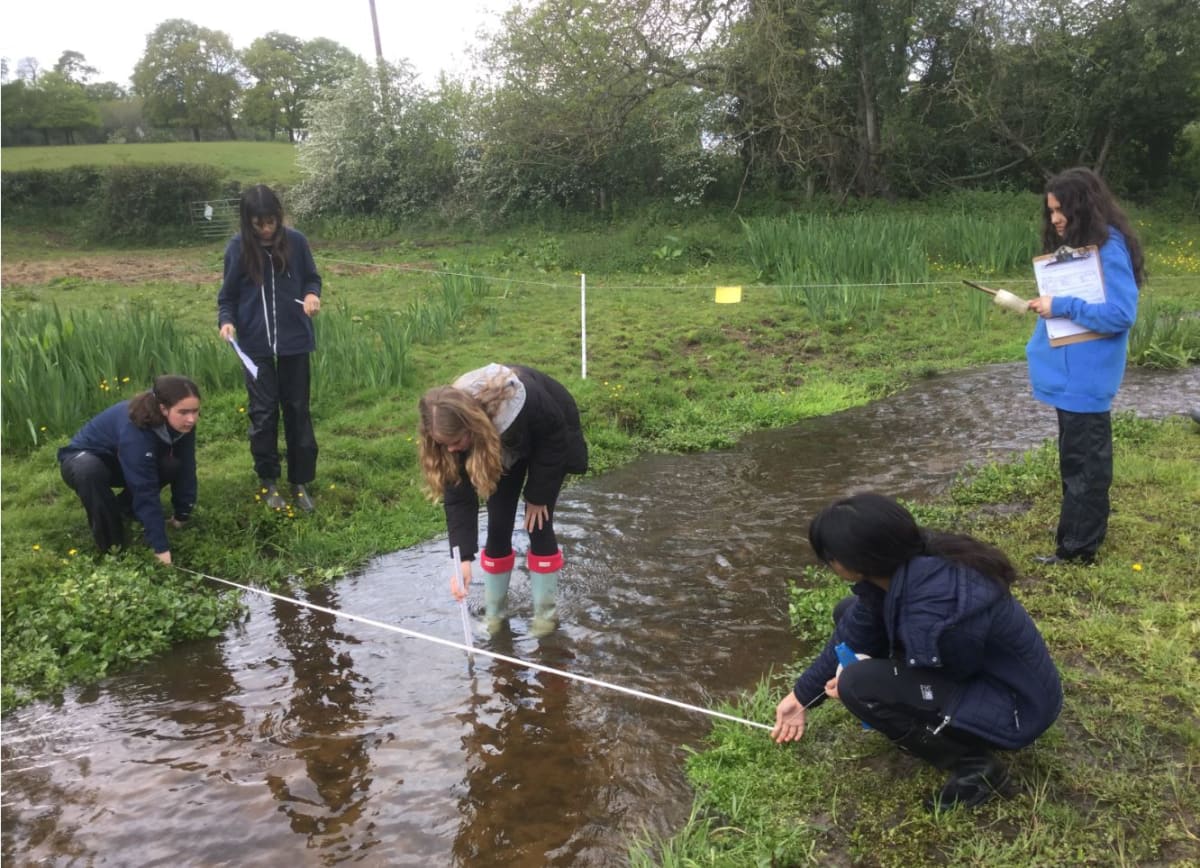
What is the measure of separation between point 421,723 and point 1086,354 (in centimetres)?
320

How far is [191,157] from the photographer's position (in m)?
29.7

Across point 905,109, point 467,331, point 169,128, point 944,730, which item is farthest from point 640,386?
point 169,128

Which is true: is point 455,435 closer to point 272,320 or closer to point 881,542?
point 881,542

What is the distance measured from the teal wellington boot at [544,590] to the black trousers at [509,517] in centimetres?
4

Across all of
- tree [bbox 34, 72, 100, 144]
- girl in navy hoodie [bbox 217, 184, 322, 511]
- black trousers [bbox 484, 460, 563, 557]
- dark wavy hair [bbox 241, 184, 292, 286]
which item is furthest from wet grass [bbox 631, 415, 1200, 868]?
tree [bbox 34, 72, 100, 144]

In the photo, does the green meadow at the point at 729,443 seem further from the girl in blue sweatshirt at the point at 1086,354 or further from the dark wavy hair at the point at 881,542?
the dark wavy hair at the point at 881,542

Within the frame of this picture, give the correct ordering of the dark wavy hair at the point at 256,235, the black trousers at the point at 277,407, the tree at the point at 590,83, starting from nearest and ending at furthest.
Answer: the dark wavy hair at the point at 256,235
the black trousers at the point at 277,407
the tree at the point at 590,83

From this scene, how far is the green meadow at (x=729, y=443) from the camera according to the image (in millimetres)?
2664

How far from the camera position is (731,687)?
350 cm

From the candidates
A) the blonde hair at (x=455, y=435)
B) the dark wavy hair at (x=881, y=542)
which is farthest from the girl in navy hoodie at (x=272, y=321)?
the dark wavy hair at (x=881, y=542)

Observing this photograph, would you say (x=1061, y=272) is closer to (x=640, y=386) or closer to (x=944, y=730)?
(x=944, y=730)

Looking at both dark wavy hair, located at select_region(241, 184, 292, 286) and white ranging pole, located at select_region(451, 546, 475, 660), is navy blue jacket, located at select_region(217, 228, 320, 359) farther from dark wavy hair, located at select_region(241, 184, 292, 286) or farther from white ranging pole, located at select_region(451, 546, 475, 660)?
white ranging pole, located at select_region(451, 546, 475, 660)

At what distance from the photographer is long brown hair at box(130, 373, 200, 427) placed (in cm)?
435

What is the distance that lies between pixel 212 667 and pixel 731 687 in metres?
2.30
